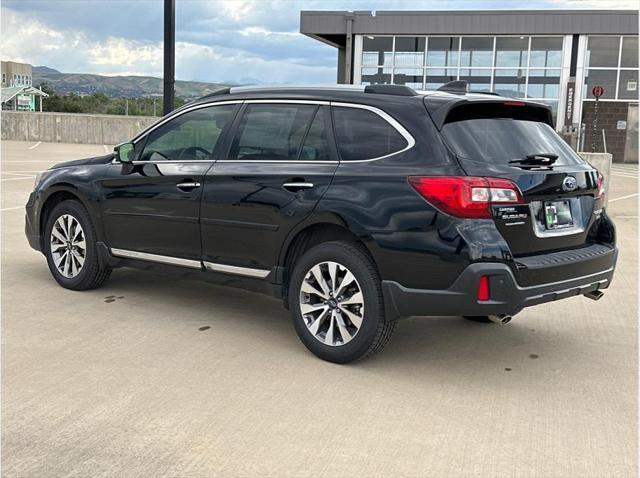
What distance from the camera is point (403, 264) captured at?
14.6ft

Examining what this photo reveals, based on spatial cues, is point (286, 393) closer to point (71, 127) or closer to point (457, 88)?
point (457, 88)

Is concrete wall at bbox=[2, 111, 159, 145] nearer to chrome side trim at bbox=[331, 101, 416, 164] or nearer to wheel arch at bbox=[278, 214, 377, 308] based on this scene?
wheel arch at bbox=[278, 214, 377, 308]

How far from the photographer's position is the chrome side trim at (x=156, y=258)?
18.5ft

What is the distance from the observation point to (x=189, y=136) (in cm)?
581

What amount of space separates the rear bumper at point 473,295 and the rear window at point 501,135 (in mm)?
682

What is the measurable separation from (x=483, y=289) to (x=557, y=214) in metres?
0.80

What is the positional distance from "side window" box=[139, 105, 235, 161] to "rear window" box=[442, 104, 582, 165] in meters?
1.78

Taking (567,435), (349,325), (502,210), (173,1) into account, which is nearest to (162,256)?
(349,325)

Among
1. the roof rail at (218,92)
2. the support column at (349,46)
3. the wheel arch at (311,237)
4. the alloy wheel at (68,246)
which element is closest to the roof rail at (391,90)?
the wheel arch at (311,237)

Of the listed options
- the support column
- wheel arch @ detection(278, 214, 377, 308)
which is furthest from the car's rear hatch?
the support column

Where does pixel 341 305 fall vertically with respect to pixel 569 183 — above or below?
below

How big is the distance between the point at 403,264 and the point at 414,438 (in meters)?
1.10

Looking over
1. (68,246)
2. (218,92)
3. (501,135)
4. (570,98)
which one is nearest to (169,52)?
(68,246)

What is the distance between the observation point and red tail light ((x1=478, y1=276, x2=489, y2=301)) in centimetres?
425
